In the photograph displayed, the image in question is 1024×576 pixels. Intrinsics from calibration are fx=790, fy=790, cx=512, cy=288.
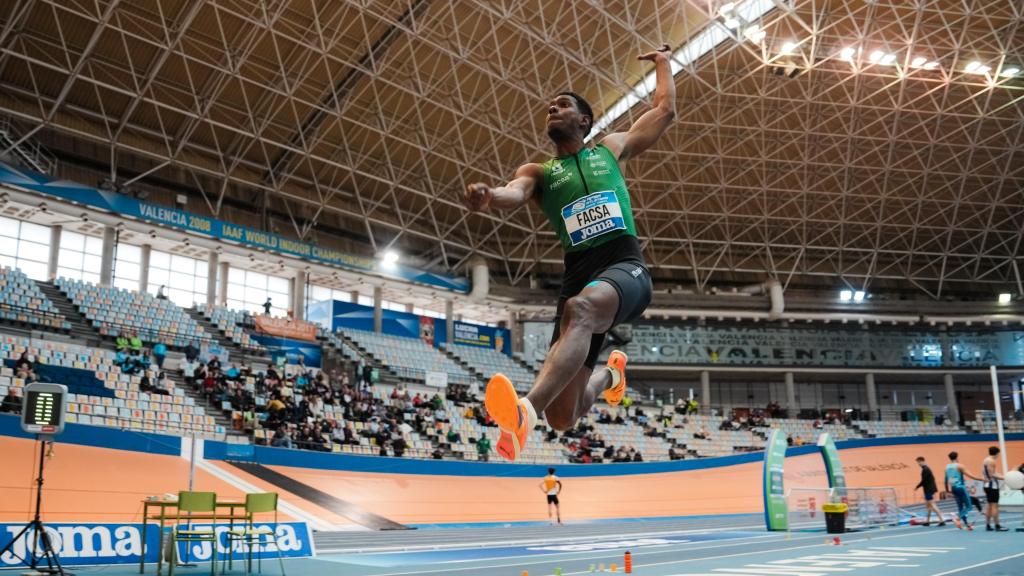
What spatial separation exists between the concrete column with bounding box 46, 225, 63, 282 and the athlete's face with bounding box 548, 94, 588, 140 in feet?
88.8

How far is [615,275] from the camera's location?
3.82 meters

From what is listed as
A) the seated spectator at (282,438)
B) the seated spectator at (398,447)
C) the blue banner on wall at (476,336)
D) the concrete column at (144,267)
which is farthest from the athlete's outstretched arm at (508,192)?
the blue banner on wall at (476,336)

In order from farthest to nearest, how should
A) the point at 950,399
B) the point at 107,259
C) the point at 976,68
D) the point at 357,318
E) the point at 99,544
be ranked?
the point at 950,399 < the point at 357,318 < the point at 976,68 < the point at 107,259 < the point at 99,544

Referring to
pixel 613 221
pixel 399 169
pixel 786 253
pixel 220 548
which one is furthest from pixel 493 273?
pixel 613 221

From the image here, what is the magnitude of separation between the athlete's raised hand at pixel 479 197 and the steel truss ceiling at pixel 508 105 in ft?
67.4

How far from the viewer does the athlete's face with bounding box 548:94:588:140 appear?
13.9 feet

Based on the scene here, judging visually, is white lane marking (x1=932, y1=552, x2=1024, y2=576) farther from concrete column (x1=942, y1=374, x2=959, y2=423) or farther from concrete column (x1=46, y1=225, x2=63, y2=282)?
concrete column (x1=942, y1=374, x2=959, y2=423)

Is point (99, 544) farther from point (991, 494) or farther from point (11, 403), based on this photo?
point (991, 494)

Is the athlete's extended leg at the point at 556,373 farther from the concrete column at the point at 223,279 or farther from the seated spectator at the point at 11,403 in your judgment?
the concrete column at the point at 223,279

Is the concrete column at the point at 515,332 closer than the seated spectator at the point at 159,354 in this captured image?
No

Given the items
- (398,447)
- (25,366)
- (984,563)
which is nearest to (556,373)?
(984,563)

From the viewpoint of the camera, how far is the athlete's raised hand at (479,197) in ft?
11.4

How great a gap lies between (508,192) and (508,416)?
1069 mm

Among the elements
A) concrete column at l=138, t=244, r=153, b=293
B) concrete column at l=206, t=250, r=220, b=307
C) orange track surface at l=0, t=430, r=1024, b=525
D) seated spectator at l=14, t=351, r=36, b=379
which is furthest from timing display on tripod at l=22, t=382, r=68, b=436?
concrete column at l=206, t=250, r=220, b=307
